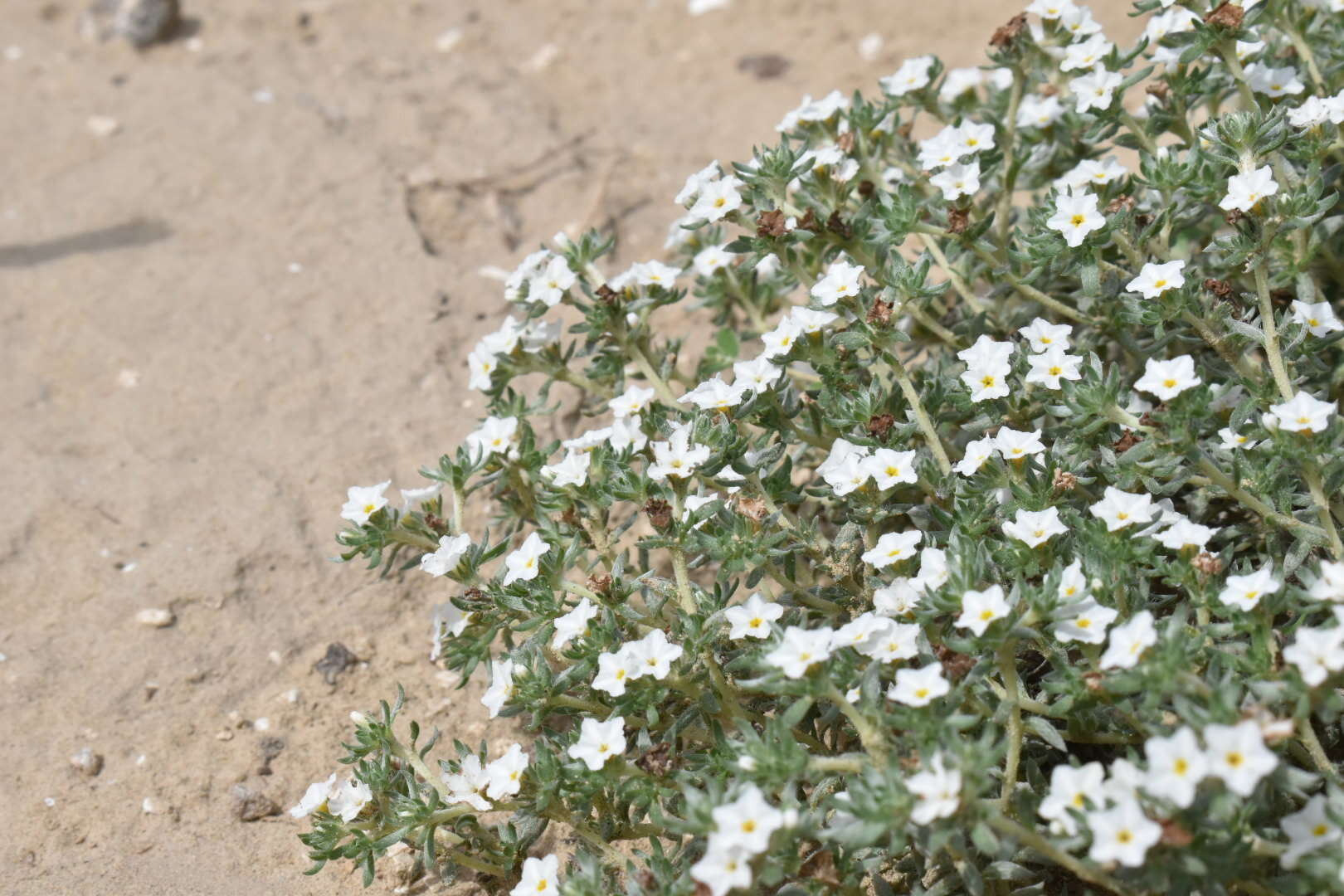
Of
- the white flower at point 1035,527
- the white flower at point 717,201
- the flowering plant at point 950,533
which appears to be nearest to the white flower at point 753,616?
the flowering plant at point 950,533

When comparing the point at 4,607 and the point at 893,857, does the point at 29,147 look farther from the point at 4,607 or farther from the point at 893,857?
the point at 893,857

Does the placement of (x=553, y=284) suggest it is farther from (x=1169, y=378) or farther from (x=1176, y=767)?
(x=1176, y=767)

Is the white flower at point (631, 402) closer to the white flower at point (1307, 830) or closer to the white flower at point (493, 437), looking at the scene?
the white flower at point (493, 437)

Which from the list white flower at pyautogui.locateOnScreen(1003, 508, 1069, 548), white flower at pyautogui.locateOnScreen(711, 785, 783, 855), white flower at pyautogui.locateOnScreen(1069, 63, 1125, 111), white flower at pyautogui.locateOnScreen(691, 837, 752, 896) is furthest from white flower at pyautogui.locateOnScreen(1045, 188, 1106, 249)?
white flower at pyautogui.locateOnScreen(691, 837, 752, 896)

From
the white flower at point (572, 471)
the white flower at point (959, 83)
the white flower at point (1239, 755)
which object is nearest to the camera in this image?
the white flower at point (1239, 755)

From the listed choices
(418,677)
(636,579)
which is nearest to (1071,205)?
(636,579)
